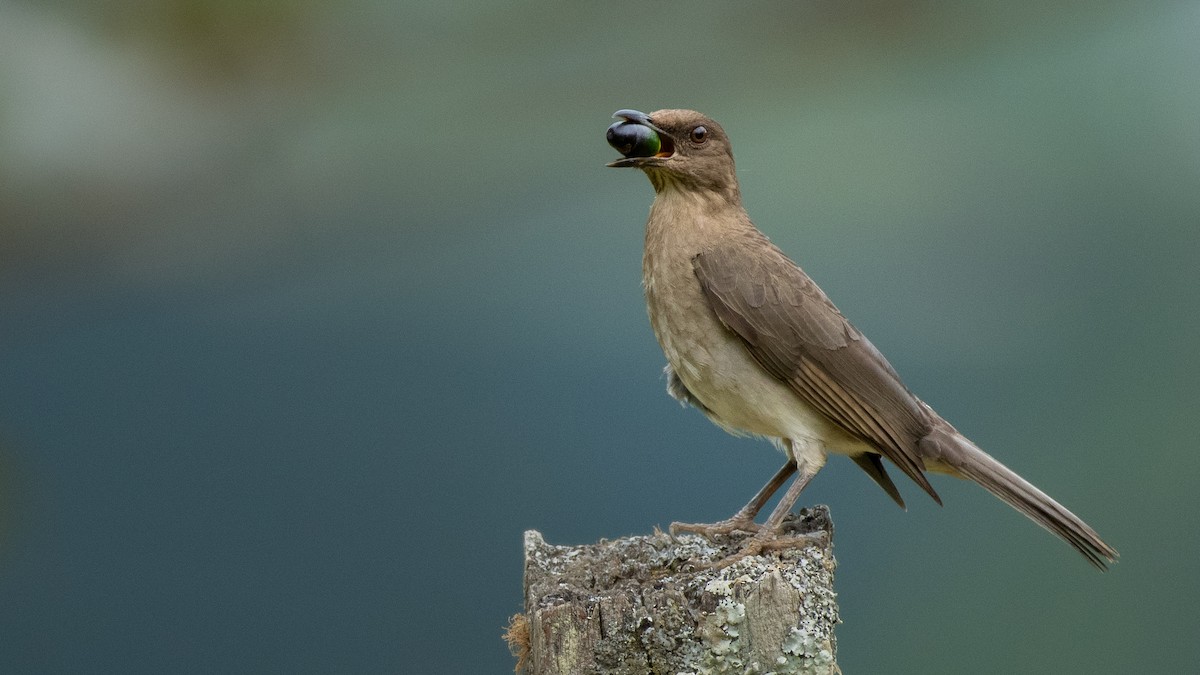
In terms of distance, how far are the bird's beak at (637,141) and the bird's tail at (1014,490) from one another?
1.37 meters

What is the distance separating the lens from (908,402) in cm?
418

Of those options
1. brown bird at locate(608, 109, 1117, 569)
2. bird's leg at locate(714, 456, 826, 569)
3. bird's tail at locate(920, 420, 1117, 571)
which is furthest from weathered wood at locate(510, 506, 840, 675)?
bird's tail at locate(920, 420, 1117, 571)

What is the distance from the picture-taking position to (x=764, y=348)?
13.2ft

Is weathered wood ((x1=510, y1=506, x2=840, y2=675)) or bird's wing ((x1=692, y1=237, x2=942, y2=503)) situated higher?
bird's wing ((x1=692, y1=237, x2=942, y2=503))

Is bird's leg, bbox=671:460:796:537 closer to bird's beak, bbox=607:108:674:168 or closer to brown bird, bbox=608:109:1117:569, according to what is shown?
brown bird, bbox=608:109:1117:569

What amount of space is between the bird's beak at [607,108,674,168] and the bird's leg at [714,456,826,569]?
3.90ft

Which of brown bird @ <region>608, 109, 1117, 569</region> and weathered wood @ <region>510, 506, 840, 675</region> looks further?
brown bird @ <region>608, 109, 1117, 569</region>

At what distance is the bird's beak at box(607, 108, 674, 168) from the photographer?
4020 mm

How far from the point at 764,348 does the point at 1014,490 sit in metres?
1.01

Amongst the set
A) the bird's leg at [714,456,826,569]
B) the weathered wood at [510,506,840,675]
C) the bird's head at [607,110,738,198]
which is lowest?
the weathered wood at [510,506,840,675]

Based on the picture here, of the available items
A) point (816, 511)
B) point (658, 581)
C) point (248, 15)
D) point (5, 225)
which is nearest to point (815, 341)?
point (816, 511)

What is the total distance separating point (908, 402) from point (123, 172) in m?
4.43

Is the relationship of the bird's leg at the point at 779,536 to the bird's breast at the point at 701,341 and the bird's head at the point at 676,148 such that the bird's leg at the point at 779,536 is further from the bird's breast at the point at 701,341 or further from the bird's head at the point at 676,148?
the bird's head at the point at 676,148

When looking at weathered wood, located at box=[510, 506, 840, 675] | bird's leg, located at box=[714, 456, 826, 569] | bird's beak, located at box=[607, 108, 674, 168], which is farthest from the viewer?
bird's beak, located at box=[607, 108, 674, 168]
